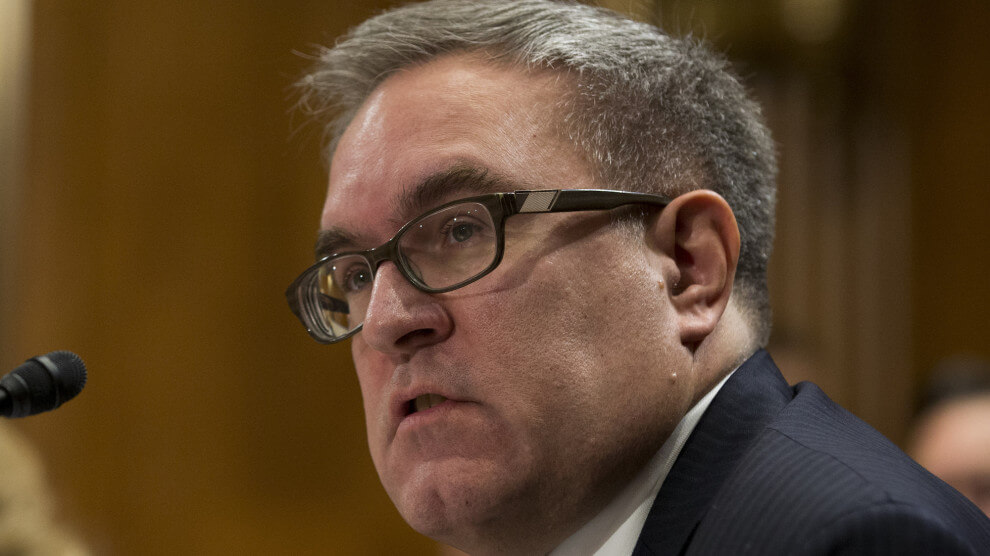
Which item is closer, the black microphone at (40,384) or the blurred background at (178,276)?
the black microphone at (40,384)

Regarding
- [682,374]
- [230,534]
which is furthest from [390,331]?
[230,534]

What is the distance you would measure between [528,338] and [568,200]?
22 centimetres

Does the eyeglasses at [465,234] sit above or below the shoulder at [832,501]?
above

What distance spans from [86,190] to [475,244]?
1.95 metres

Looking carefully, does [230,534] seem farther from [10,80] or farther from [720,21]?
[720,21]

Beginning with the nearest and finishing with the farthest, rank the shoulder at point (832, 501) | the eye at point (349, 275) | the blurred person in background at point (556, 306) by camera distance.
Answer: the shoulder at point (832, 501) < the blurred person in background at point (556, 306) < the eye at point (349, 275)

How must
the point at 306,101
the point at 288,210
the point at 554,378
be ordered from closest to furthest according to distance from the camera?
the point at 554,378, the point at 306,101, the point at 288,210

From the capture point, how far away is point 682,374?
1410mm

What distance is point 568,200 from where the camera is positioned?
139 cm

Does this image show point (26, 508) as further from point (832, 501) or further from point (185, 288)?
point (832, 501)

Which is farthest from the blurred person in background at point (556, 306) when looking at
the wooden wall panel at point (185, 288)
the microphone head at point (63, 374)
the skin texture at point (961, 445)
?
the wooden wall panel at point (185, 288)

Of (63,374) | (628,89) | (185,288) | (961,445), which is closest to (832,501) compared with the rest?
(628,89)

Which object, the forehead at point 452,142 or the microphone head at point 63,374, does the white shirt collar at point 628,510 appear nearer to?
the forehead at point 452,142

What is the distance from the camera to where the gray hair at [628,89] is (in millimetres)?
1518
